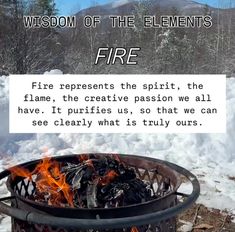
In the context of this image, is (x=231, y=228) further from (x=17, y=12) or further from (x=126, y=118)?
(x=17, y=12)

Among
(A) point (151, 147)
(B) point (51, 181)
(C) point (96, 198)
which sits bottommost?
(C) point (96, 198)

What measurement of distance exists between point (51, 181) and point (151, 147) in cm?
342

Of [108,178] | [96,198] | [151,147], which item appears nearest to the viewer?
[96,198]

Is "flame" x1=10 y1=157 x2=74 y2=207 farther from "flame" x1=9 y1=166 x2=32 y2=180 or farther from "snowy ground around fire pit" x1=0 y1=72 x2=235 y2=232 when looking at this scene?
"snowy ground around fire pit" x1=0 y1=72 x2=235 y2=232

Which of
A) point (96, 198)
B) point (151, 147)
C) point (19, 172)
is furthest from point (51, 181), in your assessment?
→ point (151, 147)

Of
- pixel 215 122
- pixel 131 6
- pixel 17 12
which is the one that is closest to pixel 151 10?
pixel 131 6

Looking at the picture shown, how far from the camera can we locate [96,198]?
2.33 meters

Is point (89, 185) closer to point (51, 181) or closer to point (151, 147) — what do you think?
point (51, 181)

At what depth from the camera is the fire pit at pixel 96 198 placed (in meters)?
1.90

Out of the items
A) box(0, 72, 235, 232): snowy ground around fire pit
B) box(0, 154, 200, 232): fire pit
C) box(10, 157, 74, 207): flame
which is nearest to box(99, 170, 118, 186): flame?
box(0, 154, 200, 232): fire pit

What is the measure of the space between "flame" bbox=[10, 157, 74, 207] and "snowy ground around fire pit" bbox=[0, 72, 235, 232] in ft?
7.89

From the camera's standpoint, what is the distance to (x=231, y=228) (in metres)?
3.40

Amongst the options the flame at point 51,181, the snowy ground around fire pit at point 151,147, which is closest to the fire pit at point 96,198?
the flame at point 51,181

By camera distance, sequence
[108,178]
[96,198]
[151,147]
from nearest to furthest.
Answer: [96,198] < [108,178] < [151,147]
